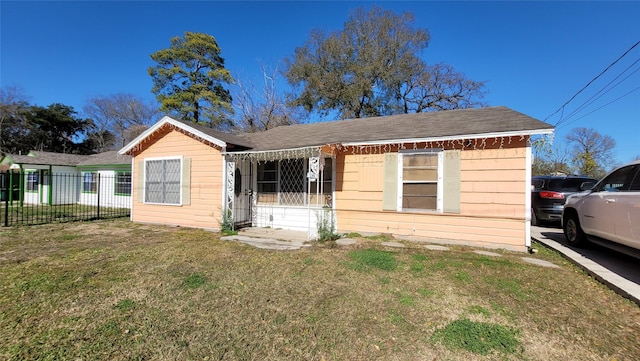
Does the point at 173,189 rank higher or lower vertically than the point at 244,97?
lower

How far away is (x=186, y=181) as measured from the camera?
9.11 m

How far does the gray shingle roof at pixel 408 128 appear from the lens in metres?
6.23

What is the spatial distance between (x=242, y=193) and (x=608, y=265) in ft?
27.0

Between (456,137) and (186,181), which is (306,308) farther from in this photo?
(186,181)

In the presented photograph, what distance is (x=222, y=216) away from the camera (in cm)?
837

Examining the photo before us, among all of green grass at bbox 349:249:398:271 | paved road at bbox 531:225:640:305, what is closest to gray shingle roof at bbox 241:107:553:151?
paved road at bbox 531:225:640:305

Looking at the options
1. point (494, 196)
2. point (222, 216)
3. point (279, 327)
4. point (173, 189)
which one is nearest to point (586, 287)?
point (494, 196)

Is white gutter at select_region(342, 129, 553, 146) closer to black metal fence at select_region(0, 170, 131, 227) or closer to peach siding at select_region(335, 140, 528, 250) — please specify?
peach siding at select_region(335, 140, 528, 250)

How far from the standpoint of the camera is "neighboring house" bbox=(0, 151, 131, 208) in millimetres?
14930

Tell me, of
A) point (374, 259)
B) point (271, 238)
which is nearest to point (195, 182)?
point (271, 238)

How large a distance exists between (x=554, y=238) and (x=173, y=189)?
35.5ft

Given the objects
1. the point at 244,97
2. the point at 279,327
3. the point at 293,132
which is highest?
the point at 244,97

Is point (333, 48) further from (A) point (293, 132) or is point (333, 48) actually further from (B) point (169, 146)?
(B) point (169, 146)

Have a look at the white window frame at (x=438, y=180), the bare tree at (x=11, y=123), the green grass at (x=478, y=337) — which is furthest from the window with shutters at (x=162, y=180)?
the bare tree at (x=11, y=123)
